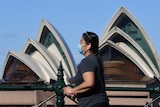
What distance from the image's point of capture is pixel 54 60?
3862cm

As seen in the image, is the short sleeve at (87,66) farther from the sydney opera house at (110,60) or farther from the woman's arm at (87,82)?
the sydney opera house at (110,60)

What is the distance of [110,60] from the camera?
3344 cm

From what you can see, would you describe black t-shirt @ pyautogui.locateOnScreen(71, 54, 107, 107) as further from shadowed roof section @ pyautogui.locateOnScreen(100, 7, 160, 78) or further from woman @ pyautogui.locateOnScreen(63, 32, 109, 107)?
shadowed roof section @ pyautogui.locateOnScreen(100, 7, 160, 78)

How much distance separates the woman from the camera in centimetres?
386

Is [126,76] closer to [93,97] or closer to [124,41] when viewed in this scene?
[124,41]

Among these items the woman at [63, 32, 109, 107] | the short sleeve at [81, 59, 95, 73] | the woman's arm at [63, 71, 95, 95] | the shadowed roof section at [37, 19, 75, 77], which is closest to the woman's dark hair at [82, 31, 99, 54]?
the woman at [63, 32, 109, 107]

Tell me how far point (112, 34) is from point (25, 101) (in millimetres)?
11135

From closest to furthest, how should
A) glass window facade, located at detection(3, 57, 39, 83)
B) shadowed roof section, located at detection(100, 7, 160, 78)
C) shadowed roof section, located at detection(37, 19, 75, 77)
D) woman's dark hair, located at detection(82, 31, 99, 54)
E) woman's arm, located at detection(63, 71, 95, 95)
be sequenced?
1. woman's arm, located at detection(63, 71, 95, 95)
2. woman's dark hair, located at detection(82, 31, 99, 54)
3. shadowed roof section, located at detection(100, 7, 160, 78)
4. glass window facade, located at detection(3, 57, 39, 83)
5. shadowed roof section, located at detection(37, 19, 75, 77)

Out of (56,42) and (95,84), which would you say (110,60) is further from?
(95,84)

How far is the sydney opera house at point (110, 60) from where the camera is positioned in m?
27.3

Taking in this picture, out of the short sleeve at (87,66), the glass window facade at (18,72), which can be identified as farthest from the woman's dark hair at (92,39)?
the glass window facade at (18,72)

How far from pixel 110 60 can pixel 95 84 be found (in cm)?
2962

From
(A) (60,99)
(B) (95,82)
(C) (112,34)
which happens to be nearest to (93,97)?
(B) (95,82)

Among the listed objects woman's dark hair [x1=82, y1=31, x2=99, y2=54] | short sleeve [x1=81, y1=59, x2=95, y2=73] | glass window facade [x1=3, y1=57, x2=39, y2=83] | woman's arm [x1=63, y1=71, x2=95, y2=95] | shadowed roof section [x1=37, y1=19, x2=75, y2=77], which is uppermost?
shadowed roof section [x1=37, y1=19, x2=75, y2=77]
